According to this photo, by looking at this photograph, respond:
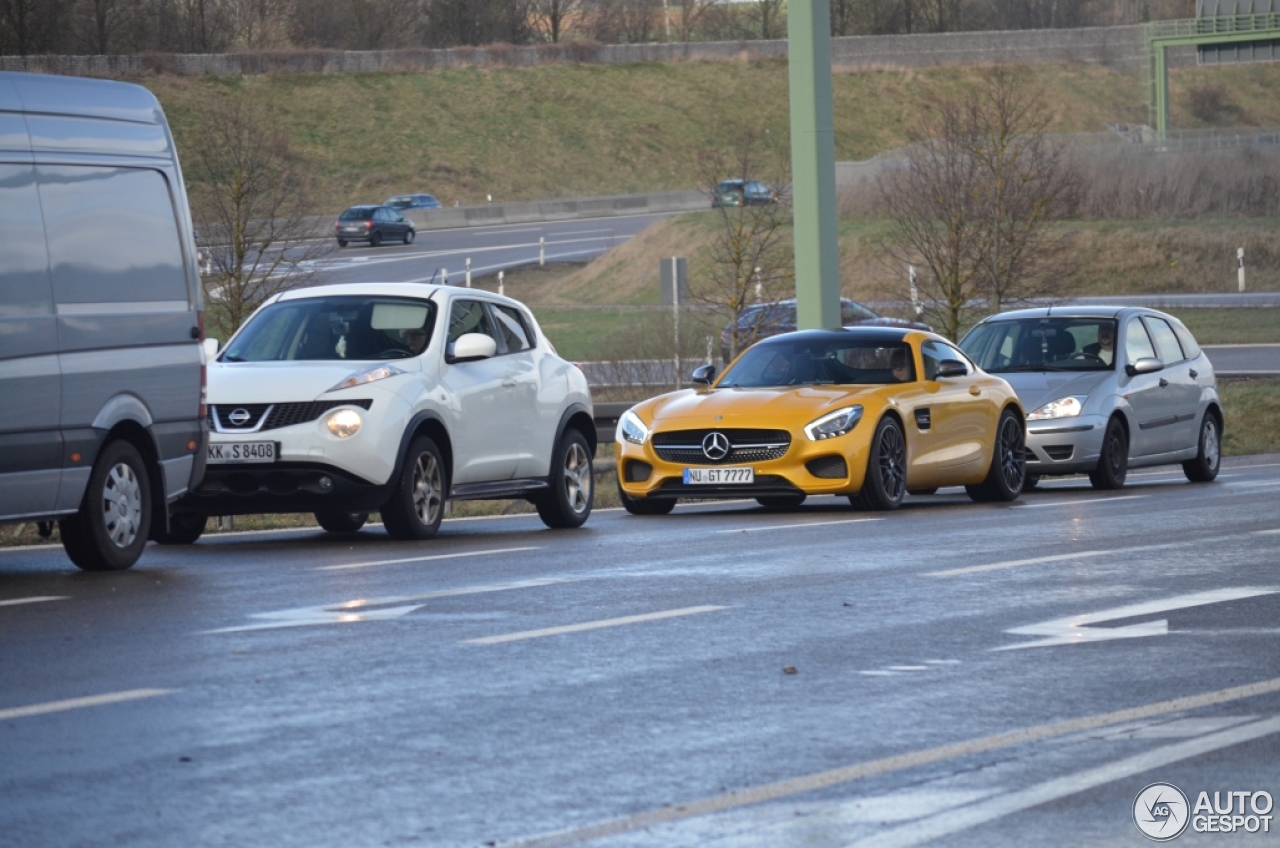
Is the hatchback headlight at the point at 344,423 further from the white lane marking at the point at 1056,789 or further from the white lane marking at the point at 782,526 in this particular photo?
the white lane marking at the point at 1056,789

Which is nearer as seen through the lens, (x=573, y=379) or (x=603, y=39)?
(x=573, y=379)

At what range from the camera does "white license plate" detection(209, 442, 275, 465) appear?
13.6 metres

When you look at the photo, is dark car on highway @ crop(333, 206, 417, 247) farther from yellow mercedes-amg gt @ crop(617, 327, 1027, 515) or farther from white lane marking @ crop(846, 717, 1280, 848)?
white lane marking @ crop(846, 717, 1280, 848)

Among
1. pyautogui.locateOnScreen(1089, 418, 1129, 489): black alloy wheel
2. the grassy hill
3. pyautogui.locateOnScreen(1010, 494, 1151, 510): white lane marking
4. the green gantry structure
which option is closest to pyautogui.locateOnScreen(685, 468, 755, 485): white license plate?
pyautogui.locateOnScreen(1010, 494, 1151, 510): white lane marking

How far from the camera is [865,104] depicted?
366 ft

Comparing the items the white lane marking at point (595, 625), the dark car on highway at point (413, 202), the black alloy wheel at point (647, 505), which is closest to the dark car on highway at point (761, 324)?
the black alloy wheel at point (647, 505)

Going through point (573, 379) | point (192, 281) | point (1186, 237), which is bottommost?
point (1186, 237)

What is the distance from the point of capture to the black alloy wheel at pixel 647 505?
17.2 metres

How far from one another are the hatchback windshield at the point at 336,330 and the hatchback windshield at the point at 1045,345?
7.65 m

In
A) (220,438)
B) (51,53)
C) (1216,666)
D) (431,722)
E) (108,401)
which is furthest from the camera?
→ (51,53)

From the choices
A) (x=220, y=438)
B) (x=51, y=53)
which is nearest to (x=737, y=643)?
(x=220, y=438)

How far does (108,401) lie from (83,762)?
5413 mm

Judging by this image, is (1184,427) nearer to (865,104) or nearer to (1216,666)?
(1216,666)

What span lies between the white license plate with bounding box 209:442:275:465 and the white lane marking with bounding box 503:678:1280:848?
741cm
